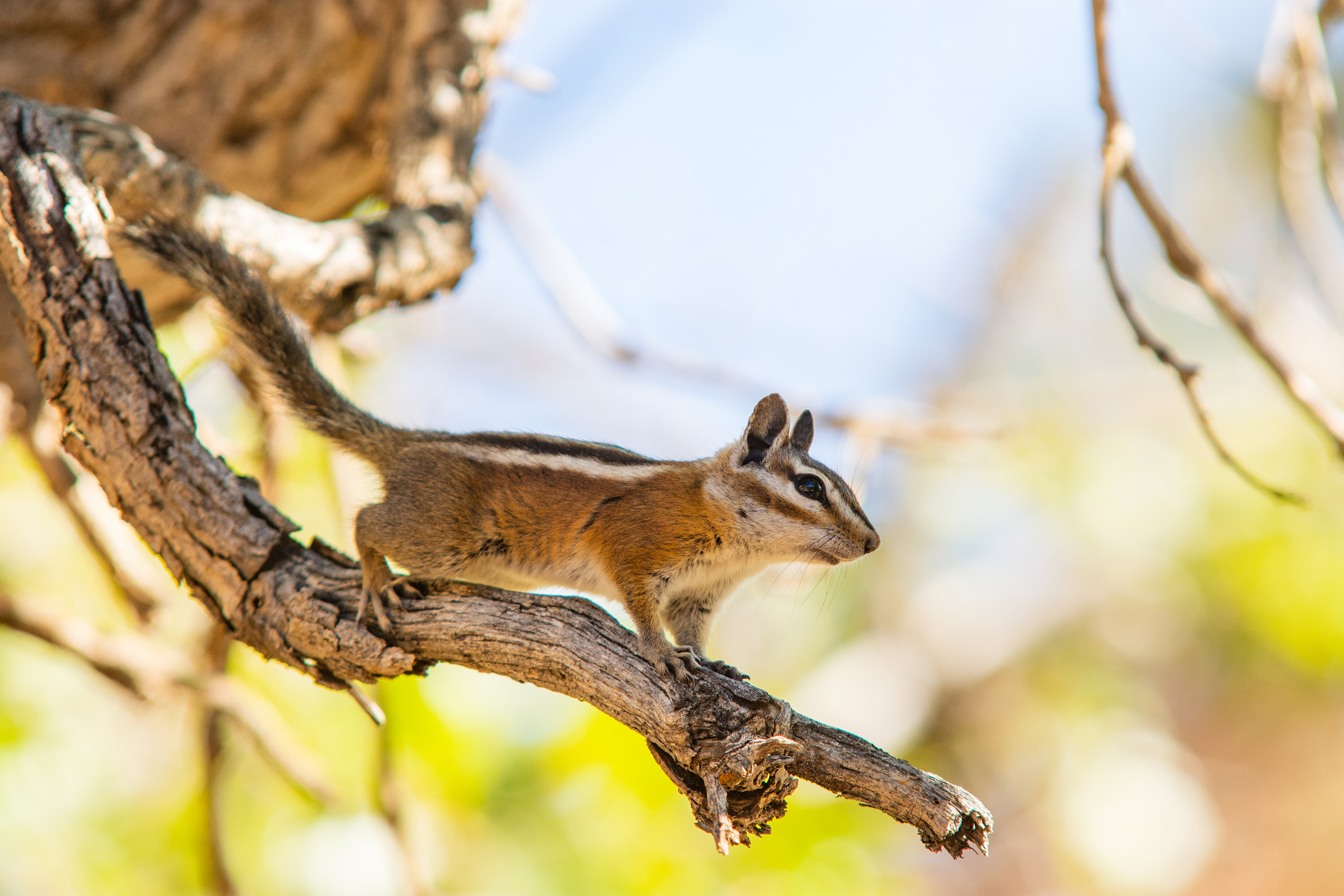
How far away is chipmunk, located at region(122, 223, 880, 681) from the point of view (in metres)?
2.92

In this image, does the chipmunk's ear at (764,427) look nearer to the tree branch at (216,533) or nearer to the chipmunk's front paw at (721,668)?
the chipmunk's front paw at (721,668)

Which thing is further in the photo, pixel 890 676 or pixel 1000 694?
pixel 1000 694

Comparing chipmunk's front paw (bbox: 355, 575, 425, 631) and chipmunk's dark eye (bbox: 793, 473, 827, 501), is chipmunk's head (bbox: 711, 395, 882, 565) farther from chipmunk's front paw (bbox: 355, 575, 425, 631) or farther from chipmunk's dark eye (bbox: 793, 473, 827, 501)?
chipmunk's front paw (bbox: 355, 575, 425, 631)

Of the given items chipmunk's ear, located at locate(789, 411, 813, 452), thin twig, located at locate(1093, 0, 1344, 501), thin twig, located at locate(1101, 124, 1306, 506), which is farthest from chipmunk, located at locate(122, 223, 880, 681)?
thin twig, located at locate(1093, 0, 1344, 501)

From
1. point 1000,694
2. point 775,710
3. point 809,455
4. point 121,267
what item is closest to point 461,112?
point 121,267

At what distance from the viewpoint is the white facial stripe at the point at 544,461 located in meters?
3.14

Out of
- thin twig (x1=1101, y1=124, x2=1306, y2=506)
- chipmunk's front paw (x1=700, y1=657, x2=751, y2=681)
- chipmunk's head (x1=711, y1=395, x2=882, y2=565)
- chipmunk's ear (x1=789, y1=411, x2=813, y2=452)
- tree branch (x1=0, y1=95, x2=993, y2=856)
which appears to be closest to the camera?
tree branch (x1=0, y1=95, x2=993, y2=856)

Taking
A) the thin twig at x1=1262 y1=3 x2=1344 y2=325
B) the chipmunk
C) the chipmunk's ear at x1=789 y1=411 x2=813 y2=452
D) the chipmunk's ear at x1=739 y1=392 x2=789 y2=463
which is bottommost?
the chipmunk

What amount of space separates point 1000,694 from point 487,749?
6.35 meters

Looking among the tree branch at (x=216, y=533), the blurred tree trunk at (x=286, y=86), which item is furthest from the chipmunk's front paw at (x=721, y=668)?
the blurred tree trunk at (x=286, y=86)

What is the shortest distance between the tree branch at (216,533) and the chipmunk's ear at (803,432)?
1436 mm

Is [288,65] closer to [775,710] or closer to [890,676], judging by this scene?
[775,710]

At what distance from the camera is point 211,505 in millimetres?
2494

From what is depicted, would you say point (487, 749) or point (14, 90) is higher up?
point (14, 90)
